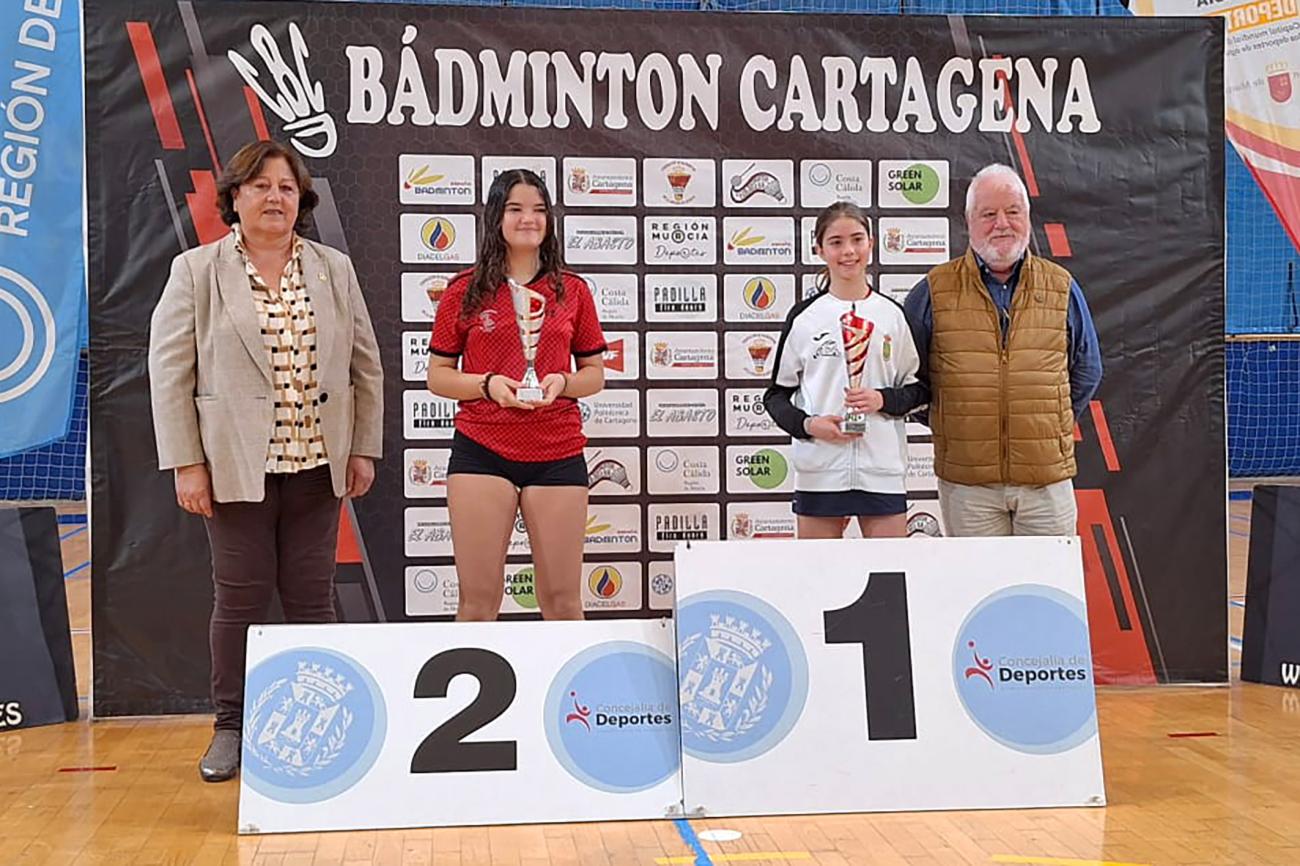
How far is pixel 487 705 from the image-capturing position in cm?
332

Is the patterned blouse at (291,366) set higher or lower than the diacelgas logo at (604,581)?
higher

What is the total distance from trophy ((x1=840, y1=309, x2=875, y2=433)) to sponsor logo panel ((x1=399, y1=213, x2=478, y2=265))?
133cm

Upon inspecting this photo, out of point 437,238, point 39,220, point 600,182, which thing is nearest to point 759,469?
point 600,182

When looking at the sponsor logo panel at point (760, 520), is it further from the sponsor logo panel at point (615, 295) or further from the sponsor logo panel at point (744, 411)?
the sponsor logo panel at point (615, 295)

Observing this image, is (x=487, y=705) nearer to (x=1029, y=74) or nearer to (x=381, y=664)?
(x=381, y=664)

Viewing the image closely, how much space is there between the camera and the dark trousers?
3.71 metres

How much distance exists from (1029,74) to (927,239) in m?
0.65

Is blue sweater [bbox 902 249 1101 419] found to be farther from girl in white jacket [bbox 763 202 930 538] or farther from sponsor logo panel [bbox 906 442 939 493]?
sponsor logo panel [bbox 906 442 939 493]

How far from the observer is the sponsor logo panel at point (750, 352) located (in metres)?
4.73

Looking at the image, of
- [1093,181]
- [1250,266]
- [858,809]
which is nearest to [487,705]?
[858,809]

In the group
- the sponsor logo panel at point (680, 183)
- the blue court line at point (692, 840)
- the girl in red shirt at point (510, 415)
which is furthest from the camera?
the sponsor logo panel at point (680, 183)

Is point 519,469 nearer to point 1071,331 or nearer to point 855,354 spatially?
point 855,354

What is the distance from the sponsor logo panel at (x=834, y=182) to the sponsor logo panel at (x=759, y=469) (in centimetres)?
82

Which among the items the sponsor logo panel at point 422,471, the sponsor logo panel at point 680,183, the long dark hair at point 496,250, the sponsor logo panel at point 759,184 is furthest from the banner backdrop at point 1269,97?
the sponsor logo panel at point 422,471
